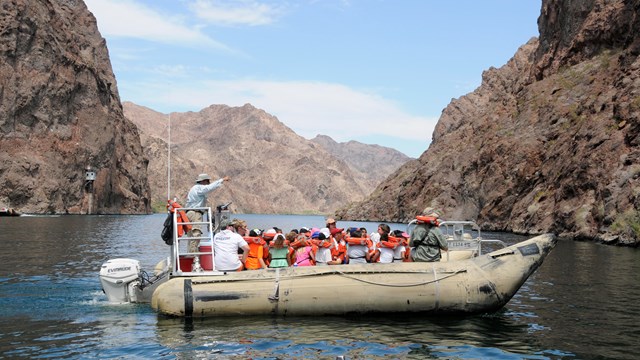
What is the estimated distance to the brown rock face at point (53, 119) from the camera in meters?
127

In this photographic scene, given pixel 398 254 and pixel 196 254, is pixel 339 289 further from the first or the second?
pixel 196 254

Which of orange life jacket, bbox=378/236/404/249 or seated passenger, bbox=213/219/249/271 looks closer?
seated passenger, bbox=213/219/249/271

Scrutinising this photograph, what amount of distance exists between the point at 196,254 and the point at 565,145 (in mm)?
57906

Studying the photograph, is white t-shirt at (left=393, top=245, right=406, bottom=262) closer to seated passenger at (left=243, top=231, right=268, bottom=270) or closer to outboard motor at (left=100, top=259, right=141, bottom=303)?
seated passenger at (left=243, top=231, right=268, bottom=270)

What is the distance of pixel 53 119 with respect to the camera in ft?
455

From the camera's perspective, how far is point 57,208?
132m

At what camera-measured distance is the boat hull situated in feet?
57.5

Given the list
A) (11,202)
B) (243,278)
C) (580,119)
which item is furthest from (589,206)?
(11,202)

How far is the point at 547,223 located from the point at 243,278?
1982 inches

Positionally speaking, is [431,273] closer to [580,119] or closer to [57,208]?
[580,119]

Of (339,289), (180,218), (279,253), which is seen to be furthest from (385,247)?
(180,218)

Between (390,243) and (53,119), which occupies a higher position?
(53,119)

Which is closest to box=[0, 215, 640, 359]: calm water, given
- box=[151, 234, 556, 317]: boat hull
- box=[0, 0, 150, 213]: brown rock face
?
box=[151, 234, 556, 317]: boat hull

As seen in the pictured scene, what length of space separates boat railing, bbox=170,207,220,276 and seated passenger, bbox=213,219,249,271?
19 centimetres
